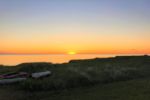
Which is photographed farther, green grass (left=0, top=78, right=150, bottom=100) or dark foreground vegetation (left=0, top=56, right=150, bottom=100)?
dark foreground vegetation (left=0, top=56, right=150, bottom=100)

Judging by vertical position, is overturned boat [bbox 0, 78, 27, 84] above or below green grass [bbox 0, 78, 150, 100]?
above

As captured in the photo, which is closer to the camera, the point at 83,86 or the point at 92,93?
the point at 92,93

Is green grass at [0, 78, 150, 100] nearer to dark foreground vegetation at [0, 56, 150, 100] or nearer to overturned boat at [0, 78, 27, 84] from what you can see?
dark foreground vegetation at [0, 56, 150, 100]

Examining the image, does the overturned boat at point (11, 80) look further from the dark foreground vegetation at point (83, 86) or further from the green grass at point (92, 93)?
the green grass at point (92, 93)

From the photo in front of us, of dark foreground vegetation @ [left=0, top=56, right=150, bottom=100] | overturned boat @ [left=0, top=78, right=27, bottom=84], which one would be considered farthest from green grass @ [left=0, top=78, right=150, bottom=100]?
overturned boat @ [left=0, top=78, right=27, bottom=84]

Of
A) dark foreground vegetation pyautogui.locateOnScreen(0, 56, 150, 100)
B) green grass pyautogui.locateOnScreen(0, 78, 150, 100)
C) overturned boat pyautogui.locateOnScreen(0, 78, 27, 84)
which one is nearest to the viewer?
green grass pyautogui.locateOnScreen(0, 78, 150, 100)

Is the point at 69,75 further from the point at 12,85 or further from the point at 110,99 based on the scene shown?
the point at 110,99

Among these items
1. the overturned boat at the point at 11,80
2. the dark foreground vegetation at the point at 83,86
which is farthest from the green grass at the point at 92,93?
the overturned boat at the point at 11,80

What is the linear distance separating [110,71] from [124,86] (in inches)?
111

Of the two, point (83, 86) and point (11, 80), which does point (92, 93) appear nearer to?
point (83, 86)

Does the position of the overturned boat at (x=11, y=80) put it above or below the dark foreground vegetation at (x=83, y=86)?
above

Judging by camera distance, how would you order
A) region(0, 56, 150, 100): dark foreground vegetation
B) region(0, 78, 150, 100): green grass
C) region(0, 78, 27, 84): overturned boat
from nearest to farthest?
region(0, 78, 150, 100): green grass < region(0, 56, 150, 100): dark foreground vegetation < region(0, 78, 27, 84): overturned boat

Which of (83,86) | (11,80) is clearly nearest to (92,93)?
(83,86)

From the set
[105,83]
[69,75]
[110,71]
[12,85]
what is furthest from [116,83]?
[12,85]
